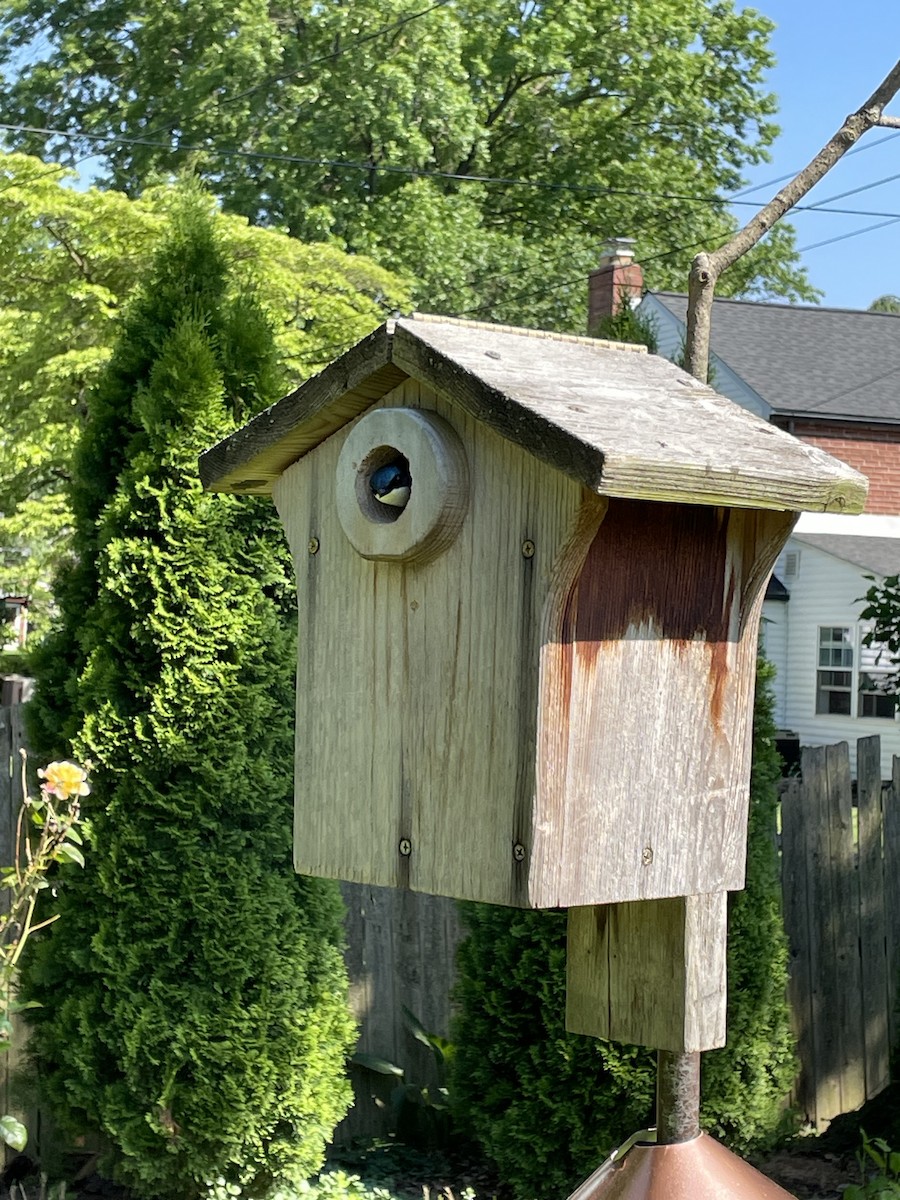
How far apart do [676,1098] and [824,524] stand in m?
18.6

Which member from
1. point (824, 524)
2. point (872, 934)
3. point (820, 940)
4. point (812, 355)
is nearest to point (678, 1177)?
point (820, 940)

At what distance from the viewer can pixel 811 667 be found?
19766 mm

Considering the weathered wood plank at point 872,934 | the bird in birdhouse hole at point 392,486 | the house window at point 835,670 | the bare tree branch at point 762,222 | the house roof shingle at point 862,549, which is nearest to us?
the bird in birdhouse hole at point 392,486

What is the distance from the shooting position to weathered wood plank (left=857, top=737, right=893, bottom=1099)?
224 inches

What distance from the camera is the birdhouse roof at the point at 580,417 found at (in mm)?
1728

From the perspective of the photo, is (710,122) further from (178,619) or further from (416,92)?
(178,619)

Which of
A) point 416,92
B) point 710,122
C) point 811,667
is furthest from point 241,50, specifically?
point 811,667

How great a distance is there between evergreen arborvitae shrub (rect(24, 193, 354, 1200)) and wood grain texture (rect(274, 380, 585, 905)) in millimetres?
2414

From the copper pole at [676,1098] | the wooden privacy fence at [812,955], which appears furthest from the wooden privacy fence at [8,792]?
the copper pole at [676,1098]

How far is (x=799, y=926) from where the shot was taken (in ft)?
18.3

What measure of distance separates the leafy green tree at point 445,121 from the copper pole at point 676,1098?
21305mm

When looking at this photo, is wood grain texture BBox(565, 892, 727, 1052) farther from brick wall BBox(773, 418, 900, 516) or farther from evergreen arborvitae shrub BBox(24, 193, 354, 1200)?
brick wall BBox(773, 418, 900, 516)

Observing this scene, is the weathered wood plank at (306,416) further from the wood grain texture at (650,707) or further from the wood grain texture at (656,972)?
the wood grain texture at (656,972)

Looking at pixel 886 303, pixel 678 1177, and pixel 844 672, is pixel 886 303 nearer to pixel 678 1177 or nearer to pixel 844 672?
pixel 844 672
